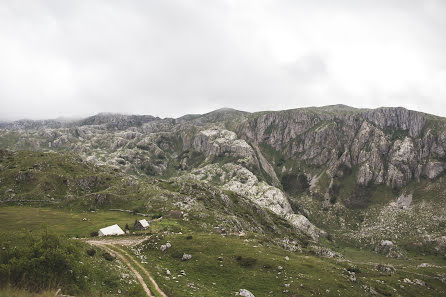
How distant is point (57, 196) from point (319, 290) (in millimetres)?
135116

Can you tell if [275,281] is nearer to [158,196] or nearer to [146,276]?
[146,276]

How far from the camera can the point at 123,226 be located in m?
84.4

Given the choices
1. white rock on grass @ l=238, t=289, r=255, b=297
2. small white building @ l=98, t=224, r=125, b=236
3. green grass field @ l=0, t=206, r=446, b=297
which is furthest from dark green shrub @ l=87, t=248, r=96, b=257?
small white building @ l=98, t=224, r=125, b=236

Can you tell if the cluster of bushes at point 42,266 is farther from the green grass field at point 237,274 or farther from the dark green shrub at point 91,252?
the dark green shrub at point 91,252

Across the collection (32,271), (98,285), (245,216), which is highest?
(32,271)

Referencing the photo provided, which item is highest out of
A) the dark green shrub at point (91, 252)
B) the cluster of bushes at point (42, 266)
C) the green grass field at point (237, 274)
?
the cluster of bushes at point (42, 266)

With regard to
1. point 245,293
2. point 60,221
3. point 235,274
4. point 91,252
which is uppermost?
point 91,252

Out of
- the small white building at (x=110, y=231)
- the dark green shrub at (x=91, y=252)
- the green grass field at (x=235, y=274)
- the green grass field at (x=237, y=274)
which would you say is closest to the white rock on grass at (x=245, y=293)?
the green grass field at (x=237, y=274)

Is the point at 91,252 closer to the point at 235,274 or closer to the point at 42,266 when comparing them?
the point at 42,266

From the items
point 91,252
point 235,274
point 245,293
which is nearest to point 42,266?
point 91,252

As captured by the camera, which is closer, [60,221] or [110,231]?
[110,231]

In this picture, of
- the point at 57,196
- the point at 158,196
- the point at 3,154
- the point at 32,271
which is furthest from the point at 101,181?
the point at 32,271

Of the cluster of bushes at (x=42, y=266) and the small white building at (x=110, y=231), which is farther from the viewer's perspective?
the small white building at (x=110, y=231)

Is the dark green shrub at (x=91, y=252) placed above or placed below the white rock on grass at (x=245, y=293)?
above
